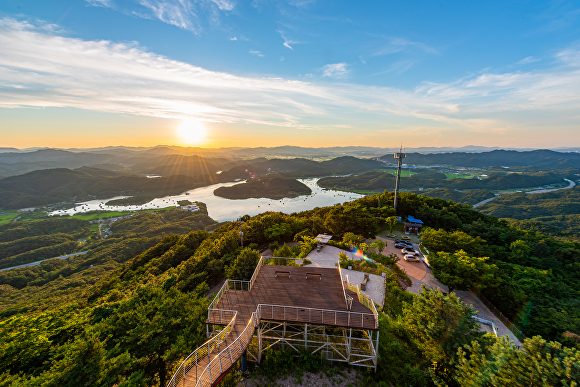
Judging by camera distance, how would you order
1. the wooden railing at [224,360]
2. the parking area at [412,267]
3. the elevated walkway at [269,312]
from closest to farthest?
the wooden railing at [224,360] < the elevated walkway at [269,312] < the parking area at [412,267]

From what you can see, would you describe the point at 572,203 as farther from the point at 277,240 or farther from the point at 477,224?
the point at 277,240

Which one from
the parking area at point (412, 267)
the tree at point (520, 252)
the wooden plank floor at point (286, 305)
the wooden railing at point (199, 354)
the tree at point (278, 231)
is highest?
the wooden plank floor at point (286, 305)

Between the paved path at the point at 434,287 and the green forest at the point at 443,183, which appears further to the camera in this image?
the green forest at the point at 443,183

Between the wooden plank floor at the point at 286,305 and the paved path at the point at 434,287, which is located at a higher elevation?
the wooden plank floor at the point at 286,305

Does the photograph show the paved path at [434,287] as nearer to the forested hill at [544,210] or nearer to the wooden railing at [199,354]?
the wooden railing at [199,354]

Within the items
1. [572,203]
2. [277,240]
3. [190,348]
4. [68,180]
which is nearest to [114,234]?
[277,240]

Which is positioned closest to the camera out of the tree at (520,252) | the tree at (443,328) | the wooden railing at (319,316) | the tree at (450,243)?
the tree at (443,328)

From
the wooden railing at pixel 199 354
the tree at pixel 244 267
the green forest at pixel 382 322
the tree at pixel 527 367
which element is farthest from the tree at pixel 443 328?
the tree at pixel 244 267
